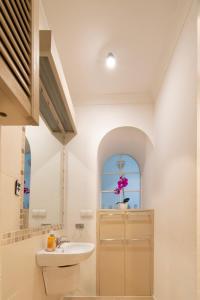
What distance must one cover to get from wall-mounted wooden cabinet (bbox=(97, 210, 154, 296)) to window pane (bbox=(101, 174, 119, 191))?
1.06m

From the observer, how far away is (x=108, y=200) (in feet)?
16.4

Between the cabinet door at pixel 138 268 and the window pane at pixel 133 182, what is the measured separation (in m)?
1.25

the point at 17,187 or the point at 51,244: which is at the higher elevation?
the point at 17,187

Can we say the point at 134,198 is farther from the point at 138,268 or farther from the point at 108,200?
the point at 138,268

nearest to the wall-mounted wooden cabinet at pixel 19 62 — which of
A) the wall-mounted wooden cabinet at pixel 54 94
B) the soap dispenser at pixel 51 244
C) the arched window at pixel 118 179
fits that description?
the wall-mounted wooden cabinet at pixel 54 94

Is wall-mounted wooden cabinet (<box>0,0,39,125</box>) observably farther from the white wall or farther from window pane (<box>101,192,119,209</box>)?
window pane (<box>101,192,119,209</box>)

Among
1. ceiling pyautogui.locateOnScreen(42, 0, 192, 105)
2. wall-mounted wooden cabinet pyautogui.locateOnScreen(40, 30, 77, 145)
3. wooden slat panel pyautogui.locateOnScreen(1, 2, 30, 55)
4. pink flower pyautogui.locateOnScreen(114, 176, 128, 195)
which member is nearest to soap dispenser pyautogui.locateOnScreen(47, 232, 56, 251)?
wall-mounted wooden cabinet pyautogui.locateOnScreen(40, 30, 77, 145)

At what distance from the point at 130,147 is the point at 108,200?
1006 millimetres

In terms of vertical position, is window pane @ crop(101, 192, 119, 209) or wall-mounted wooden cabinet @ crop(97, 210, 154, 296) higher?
window pane @ crop(101, 192, 119, 209)

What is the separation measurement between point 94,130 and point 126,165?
133 centimetres

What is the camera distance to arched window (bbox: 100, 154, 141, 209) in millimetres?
4992

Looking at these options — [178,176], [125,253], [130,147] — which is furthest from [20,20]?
[130,147]

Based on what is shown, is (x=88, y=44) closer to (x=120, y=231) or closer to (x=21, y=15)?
(x=21, y=15)

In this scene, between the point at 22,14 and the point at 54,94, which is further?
A: the point at 54,94
